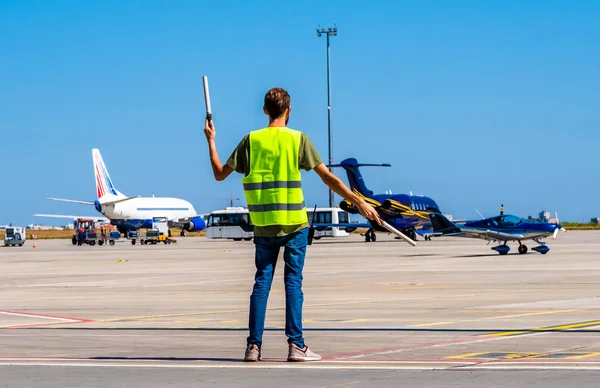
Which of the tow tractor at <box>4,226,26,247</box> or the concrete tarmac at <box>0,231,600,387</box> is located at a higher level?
the tow tractor at <box>4,226,26,247</box>

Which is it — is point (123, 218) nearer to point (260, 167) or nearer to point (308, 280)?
point (308, 280)

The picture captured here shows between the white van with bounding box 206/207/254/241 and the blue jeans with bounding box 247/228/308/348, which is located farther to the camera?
the white van with bounding box 206/207/254/241

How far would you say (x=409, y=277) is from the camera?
27672mm

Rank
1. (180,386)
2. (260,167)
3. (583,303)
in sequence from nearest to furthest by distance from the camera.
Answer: (180,386), (260,167), (583,303)

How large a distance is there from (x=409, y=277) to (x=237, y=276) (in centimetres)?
486

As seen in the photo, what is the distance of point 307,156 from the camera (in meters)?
9.68

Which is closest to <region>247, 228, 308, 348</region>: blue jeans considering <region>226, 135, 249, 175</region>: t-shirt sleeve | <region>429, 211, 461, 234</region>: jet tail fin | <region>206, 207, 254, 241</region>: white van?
<region>226, 135, 249, 175</region>: t-shirt sleeve

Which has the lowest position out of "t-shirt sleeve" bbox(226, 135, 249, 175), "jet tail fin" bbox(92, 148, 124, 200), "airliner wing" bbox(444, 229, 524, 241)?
"airliner wing" bbox(444, 229, 524, 241)

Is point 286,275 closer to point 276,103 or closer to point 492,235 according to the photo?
point 276,103

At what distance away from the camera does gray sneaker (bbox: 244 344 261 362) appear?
9.34 meters

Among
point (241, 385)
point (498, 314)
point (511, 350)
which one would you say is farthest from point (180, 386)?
point (498, 314)

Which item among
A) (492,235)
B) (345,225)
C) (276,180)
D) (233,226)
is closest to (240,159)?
(276,180)

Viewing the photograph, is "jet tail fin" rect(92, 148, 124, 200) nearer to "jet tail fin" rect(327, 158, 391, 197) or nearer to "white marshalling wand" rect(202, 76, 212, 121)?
"jet tail fin" rect(327, 158, 391, 197)

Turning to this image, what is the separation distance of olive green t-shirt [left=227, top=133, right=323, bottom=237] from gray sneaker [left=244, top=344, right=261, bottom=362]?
39.0 inches
